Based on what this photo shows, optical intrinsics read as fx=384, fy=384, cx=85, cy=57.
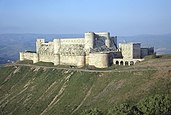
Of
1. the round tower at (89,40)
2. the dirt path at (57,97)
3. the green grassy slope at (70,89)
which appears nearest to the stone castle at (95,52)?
the round tower at (89,40)

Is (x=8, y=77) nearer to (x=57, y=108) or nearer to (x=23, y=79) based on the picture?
(x=23, y=79)

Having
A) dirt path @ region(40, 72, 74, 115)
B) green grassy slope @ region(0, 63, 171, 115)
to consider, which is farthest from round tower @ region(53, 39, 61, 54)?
dirt path @ region(40, 72, 74, 115)

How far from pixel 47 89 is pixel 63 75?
5.48 meters

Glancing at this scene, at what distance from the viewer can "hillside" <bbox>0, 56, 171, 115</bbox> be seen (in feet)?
216

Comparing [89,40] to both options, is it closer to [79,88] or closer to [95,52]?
[95,52]

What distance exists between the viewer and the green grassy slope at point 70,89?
6681 cm

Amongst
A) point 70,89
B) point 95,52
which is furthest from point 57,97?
point 95,52

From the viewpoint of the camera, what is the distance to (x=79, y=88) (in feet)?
273

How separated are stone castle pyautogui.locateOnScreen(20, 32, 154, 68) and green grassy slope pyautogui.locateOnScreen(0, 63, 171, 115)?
5.00 m

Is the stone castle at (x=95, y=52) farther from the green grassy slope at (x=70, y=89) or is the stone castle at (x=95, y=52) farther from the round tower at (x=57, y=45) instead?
the green grassy slope at (x=70, y=89)

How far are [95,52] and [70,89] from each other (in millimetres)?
14479

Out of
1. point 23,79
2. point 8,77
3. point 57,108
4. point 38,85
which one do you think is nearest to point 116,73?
point 57,108

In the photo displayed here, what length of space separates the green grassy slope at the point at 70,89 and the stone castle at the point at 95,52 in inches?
197

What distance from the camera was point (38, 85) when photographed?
313 feet
